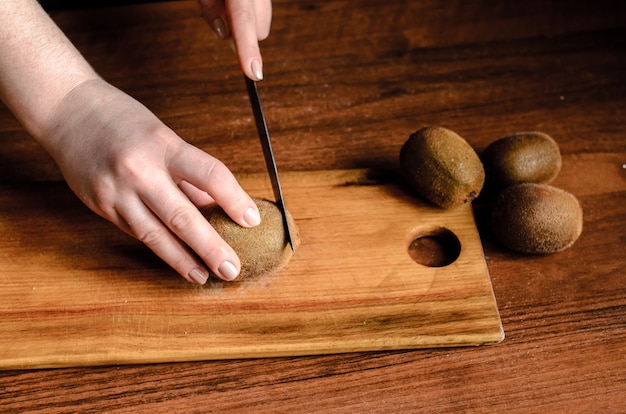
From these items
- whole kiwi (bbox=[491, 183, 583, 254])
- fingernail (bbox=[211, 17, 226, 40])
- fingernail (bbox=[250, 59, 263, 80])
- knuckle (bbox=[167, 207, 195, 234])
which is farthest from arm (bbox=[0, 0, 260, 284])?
whole kiwi (bbox=[491, 183, 583, 254])

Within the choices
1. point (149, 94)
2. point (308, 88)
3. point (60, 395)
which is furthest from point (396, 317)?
point (149, 94)

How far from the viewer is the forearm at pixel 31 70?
1.20 m

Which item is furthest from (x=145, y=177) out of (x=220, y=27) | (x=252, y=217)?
(x=220, y=27)

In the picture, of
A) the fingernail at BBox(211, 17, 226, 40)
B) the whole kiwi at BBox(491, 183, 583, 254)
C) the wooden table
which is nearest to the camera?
the wooden table

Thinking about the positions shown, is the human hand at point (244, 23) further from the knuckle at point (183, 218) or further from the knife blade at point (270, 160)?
the knuckle at point (183, 218)

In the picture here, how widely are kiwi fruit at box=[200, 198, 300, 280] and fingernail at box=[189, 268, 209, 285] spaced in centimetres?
6

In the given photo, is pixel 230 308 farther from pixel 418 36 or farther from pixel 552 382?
pixel 418 36

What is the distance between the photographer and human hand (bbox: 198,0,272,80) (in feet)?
4.16

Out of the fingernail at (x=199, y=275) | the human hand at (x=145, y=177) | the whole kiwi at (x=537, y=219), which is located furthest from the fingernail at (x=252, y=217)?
the whole kiwi at (x=537, y=219)

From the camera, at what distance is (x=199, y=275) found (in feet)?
3.90

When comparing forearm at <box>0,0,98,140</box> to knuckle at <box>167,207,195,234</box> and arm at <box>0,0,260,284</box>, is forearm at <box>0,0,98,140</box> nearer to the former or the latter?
arm at <box>0,0,260,284</box>

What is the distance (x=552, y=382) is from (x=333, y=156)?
0.65m

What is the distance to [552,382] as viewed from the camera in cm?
111

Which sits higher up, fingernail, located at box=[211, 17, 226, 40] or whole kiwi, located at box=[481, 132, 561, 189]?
fingernail, located at box=[211, 17, 226, 40]
